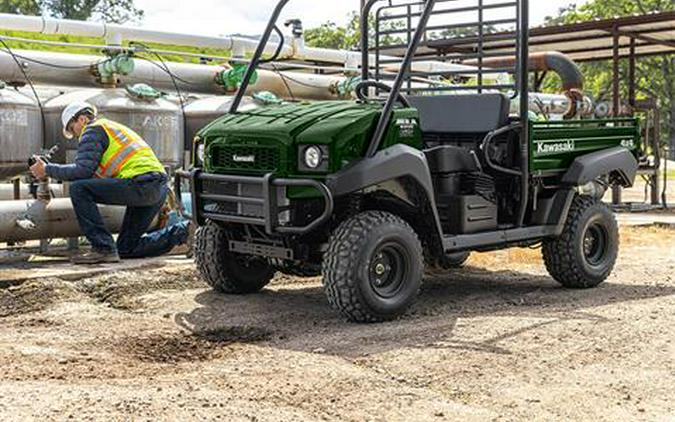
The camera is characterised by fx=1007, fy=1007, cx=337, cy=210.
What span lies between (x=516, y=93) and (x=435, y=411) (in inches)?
157

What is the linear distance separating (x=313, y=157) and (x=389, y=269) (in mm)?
1014

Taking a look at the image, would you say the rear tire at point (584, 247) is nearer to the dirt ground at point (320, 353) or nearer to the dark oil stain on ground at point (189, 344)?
the dirt ground at point (320, 353)

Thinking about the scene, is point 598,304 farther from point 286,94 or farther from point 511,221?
point 286,94

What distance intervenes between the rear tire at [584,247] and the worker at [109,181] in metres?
3.79

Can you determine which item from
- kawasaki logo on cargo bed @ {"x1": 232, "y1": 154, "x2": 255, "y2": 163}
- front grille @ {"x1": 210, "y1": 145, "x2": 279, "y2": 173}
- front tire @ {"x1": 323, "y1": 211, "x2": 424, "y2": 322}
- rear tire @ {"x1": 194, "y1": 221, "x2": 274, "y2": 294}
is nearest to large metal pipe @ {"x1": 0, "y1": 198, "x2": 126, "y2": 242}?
rear tire @ {"x1": 194, "y1": 221, "x2": 274, "y2": 294}

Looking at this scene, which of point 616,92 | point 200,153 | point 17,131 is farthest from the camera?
point 616,92

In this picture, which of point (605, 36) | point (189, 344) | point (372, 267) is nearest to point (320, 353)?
point (189, 344)

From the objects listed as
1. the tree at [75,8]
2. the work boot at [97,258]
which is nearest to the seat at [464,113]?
the work boot at [97,258]

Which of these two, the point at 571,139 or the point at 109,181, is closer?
the point at 571,139

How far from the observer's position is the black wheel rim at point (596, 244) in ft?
29.6

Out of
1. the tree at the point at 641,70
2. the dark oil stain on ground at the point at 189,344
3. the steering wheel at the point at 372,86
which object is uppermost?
the tree at the point at 641,70

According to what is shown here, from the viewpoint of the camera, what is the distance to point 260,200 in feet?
23.2

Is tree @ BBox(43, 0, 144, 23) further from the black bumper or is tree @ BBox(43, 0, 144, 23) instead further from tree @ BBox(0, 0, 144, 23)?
the black bumper

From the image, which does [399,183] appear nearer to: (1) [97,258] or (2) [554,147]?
(2) [554,147]
